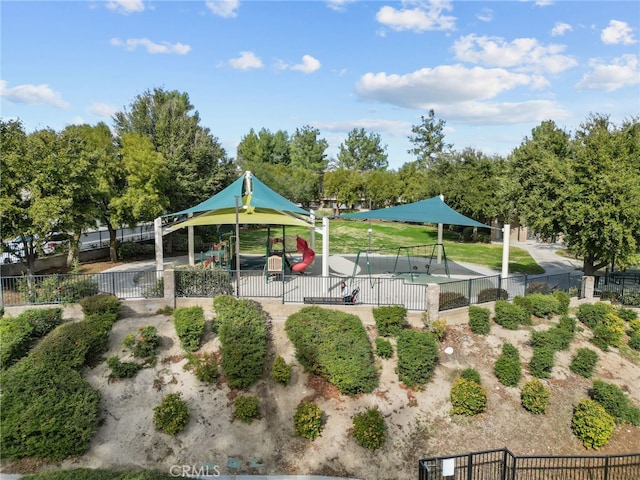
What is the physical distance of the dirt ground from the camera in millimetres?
9477

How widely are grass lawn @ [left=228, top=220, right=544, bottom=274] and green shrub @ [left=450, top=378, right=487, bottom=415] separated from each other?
14.2m

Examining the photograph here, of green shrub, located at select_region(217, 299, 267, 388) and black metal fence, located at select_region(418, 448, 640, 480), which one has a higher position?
green shrub, located at select_region(217, 299, 267, 388)

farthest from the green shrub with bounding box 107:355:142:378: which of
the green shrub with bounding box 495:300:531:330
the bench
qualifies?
the green shrub with bounding box 495:300:531:330

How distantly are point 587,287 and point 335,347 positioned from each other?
12.5 m

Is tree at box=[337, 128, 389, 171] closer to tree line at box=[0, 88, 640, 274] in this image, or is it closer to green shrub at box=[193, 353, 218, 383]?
tree line at box=[0, 88, 640, 274]

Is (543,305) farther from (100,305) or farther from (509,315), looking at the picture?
(100,305)

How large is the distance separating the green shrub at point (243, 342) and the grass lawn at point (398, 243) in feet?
37.7

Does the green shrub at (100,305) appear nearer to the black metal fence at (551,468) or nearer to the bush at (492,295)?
the black metal fence at (551,468)

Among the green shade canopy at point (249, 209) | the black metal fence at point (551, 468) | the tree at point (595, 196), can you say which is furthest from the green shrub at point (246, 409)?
the tree at point (595, 196)

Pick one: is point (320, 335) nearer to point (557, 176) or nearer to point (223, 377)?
point (223, 377)

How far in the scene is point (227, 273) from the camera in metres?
14.2

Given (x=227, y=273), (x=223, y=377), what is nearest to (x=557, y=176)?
(x=227, y=273)

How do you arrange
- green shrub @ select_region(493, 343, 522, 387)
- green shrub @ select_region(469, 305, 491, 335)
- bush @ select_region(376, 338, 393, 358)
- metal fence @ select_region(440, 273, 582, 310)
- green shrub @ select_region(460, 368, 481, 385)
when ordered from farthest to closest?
metal fence @ select_region(440, 273, 582, 310), green shrub @ select_region(469, 305, 491, 335), bush @ select_region(376, 338, 393, 358), green shrub @ select_region(493, 343, 522, 387), green shrub @ select_region(460, 368, 481, 385)

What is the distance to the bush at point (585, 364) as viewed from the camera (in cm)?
1303
